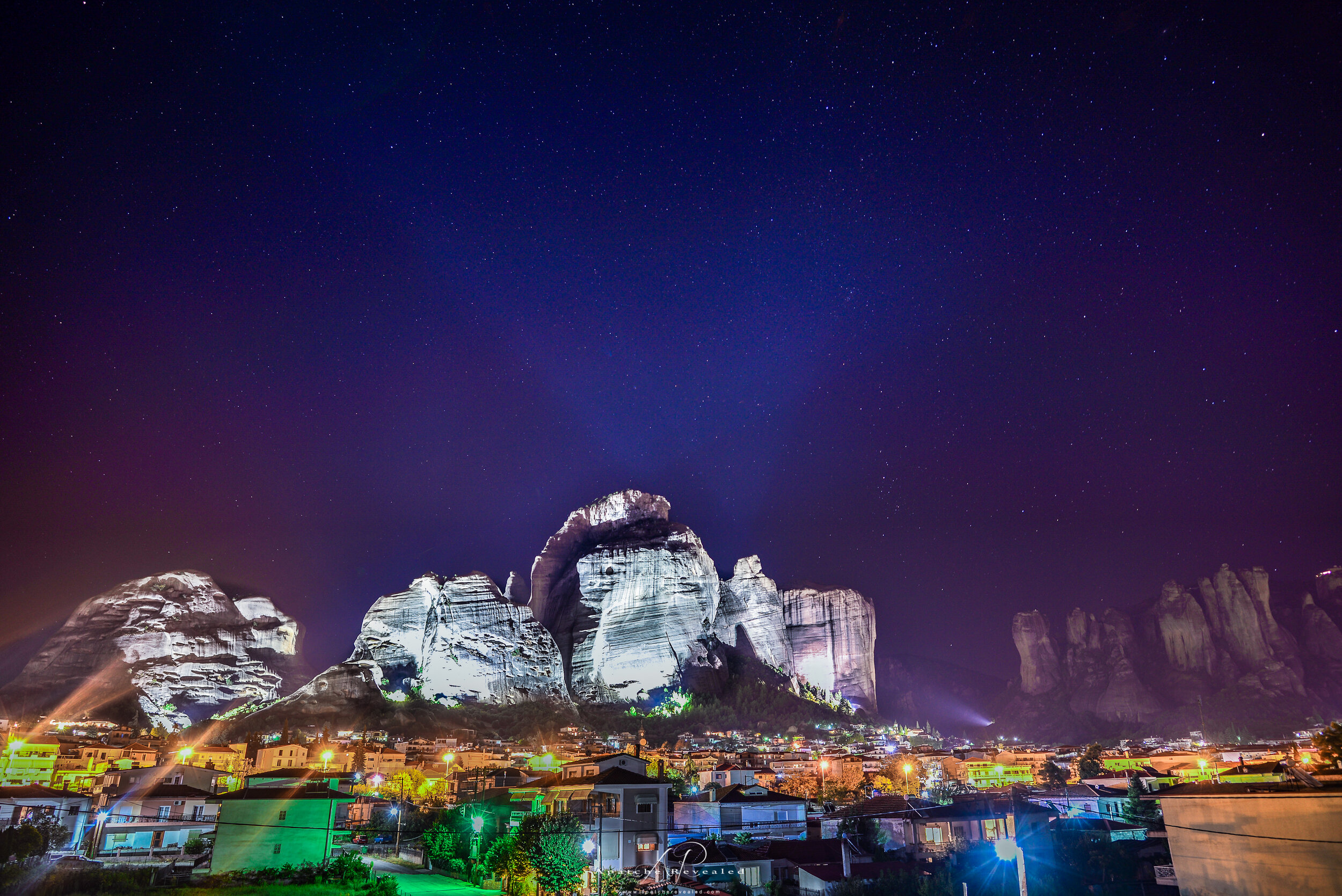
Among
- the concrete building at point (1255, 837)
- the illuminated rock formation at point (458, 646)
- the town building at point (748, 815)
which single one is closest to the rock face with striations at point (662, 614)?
the illuminated rock formation at point (458, 646)

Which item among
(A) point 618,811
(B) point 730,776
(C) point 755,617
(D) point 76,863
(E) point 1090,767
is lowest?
(D) point 76,863

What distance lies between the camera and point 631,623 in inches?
6122

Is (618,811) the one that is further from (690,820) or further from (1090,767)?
(1090,767)

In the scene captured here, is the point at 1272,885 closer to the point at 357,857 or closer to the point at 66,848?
the point at 357,857

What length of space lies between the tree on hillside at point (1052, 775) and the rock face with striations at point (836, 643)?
101m

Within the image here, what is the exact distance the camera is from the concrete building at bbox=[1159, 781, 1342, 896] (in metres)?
20.5

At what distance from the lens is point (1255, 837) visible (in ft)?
73.0

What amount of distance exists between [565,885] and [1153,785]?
153ft

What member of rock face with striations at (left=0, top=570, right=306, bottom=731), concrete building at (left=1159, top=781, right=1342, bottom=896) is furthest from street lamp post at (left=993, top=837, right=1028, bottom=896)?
rock face with striations at (left=0, top=570, right=306, bottom=731)

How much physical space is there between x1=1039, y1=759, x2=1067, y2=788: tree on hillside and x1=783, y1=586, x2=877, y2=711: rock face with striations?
10114cm

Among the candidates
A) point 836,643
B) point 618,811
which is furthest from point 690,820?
point 836,643

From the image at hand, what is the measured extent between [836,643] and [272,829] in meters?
175

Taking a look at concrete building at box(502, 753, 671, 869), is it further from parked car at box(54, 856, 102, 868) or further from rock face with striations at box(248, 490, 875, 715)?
rock face with striations at box(248, 490, 875, 715)

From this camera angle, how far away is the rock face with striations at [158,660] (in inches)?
5482
